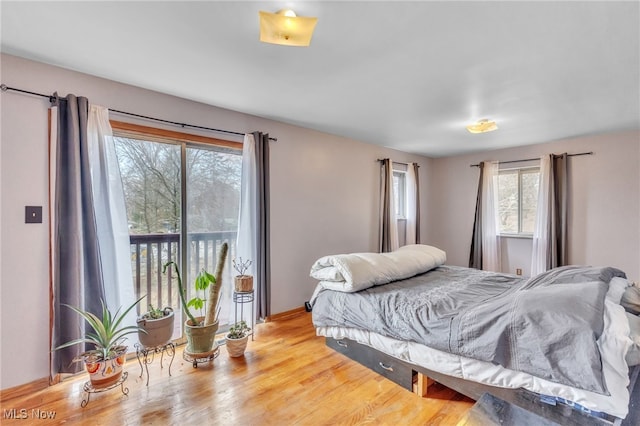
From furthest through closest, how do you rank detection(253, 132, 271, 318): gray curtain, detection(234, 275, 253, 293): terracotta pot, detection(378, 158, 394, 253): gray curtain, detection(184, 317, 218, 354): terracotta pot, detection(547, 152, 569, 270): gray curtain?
detection(378, 158, 394, 253): gray curtain → detection(547, 152, 569, 270): gray curtain → detection(253, 132, 271, 318): gray curtain → detection(234, 275, 253, 293): terracotta pot → detection(184, 317, 218, 354): terracotta pot

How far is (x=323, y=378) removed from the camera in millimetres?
2111

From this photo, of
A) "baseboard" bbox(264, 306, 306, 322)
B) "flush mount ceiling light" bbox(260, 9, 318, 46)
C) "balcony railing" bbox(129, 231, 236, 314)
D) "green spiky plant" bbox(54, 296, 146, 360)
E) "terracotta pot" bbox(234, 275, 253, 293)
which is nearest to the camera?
"flush mount ceiling light" bbox(260, 9, 318, 46)

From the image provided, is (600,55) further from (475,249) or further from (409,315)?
(475,249)

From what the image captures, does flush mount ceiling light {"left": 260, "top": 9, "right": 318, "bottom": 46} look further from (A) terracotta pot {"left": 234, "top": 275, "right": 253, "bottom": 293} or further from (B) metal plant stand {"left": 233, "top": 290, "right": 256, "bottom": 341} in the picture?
(B) metal plant stand {"left": 233, "top": 290, "right": 256, "bottom": 341}

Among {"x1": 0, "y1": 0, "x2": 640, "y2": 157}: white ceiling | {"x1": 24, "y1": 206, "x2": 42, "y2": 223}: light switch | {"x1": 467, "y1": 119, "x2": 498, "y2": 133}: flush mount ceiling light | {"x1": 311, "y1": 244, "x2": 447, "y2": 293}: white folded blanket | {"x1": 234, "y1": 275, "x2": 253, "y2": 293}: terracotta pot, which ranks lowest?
{"x1": 234, "y1": 275, "x2": 253, "y2": 293}: terracotta pot

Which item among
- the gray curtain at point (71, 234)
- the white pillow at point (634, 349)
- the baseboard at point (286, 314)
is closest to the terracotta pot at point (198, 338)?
the gray curtain at point (71, 234)

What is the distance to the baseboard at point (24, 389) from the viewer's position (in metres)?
1.85

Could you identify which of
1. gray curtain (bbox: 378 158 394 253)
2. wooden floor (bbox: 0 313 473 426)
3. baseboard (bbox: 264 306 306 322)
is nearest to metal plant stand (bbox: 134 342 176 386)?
wooden floor (bbox: 0 313 473 426)

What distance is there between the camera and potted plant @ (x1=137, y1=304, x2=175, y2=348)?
2121 mm

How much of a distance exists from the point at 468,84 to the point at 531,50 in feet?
1.70

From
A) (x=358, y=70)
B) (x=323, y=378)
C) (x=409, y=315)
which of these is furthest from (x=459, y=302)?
(x=358, y=70)

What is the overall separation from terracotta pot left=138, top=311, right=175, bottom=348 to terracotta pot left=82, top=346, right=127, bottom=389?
18cm

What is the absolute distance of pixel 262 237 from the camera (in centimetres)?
304

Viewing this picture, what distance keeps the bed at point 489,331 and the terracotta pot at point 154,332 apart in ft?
4.08
